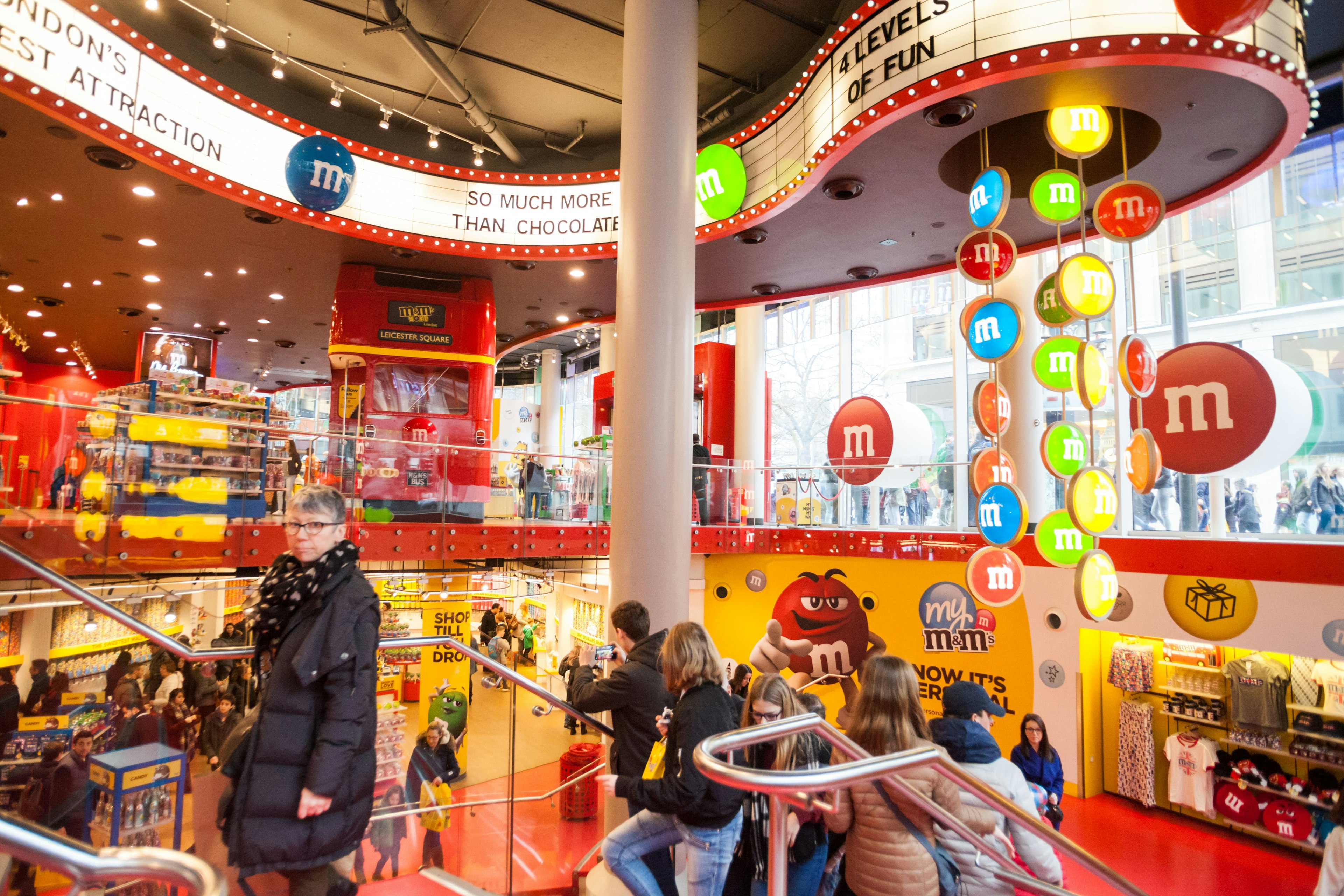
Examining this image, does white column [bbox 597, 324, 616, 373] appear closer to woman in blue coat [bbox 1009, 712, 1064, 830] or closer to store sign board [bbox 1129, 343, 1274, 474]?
store sign board [bbox 1129, 343, 1274, 474]

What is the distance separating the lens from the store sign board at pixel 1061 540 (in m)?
6.61

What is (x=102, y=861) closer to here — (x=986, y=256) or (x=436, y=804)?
(x=436, y=804)

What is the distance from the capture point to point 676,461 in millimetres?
6172

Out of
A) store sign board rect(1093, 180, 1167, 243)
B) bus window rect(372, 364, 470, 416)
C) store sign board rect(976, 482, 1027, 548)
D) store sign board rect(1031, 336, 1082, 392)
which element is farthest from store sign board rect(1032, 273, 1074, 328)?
bus window rect(372, 364, 470, 416)

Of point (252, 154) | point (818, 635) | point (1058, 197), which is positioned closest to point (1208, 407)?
point (1058, 197)

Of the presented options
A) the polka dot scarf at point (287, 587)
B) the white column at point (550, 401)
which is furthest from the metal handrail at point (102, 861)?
the white column at point (550, 401)

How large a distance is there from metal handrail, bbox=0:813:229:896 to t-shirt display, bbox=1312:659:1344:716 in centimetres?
1032

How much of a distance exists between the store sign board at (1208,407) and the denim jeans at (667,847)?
7.13 meters

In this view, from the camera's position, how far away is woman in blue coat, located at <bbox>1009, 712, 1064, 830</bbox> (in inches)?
231

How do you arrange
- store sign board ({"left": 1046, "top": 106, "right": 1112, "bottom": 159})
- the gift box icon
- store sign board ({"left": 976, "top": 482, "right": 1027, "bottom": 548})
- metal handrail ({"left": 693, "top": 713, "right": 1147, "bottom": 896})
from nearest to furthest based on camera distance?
metal handrail ({"left": 693, "top": 713, "right": 1147, "bottom": 896}) < store sign board ({"left": 1046, "top": 106, "right": 1112, "bottom": 159}) < store sign board ({"left": 976, "top": 482, "right": 1027, "bottom": 548}) < the gift box icon

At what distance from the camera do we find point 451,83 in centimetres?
927

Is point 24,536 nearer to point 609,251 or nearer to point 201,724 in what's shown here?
point 201,724

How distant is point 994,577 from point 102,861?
681 cm

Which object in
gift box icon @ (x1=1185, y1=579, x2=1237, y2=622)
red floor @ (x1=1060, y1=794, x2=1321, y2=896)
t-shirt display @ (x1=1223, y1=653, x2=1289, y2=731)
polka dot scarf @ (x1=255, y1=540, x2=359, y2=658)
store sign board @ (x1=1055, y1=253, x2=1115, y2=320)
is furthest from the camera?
t-shirt display @ (x1=1223, y1=653, x2=1289, y2=731)
